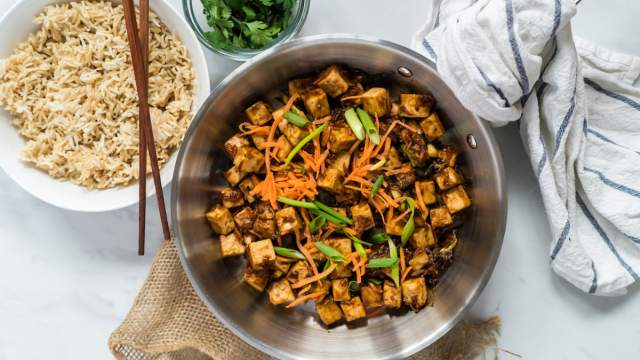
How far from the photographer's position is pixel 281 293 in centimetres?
190

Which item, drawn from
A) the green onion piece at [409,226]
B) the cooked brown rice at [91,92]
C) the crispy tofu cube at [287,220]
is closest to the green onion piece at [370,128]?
the green onion piece at [409,226]

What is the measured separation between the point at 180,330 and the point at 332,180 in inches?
27.7

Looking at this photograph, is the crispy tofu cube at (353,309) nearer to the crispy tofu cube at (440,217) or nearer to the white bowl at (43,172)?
the crispy tofu cube at (440,217)

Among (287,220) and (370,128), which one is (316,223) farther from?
(370,128)

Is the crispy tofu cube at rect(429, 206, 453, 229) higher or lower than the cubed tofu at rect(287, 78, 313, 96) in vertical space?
lower

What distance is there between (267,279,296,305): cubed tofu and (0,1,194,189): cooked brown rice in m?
0.54

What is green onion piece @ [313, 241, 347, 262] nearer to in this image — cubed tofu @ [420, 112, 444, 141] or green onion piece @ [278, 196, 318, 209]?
green onion piece @ [278, 196, 318, 209]

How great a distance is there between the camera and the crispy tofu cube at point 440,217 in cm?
188

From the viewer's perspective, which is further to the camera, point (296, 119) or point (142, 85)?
point (296, 119)

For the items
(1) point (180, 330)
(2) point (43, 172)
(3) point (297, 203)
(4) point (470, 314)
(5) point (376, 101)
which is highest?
(5) point (376, 101)

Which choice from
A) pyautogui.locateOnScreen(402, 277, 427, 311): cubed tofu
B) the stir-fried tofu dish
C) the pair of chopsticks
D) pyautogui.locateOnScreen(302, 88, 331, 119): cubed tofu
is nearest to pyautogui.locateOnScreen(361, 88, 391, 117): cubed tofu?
the stir-fried tofu dish

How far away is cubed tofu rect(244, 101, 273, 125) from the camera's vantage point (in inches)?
74.3

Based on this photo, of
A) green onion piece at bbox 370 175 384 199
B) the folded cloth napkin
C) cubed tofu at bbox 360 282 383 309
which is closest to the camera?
the folded cloth napkin

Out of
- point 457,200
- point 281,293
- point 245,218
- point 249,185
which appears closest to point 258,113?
point 249,185
